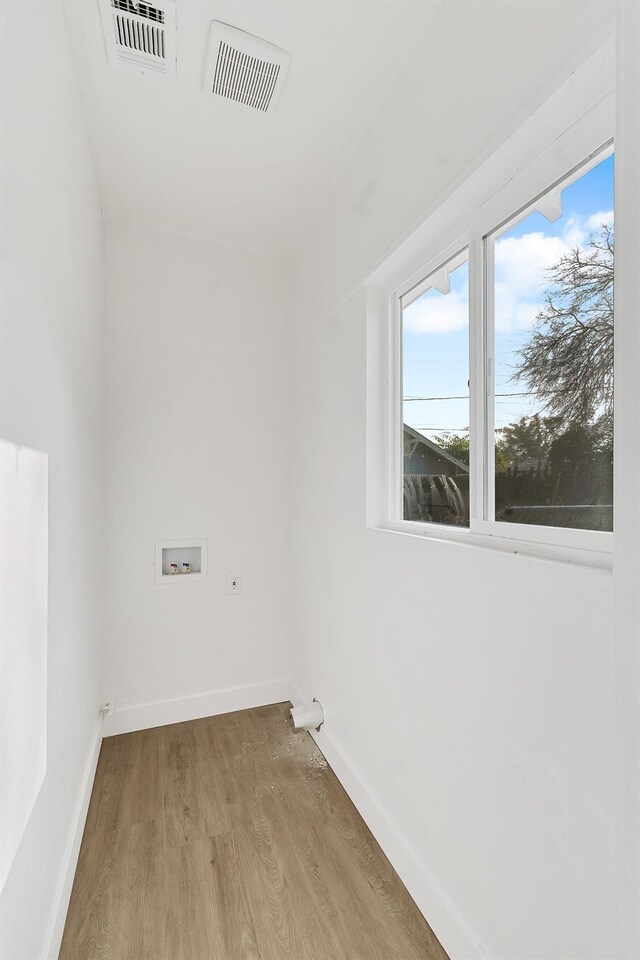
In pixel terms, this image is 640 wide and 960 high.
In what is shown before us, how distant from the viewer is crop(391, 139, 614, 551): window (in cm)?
99

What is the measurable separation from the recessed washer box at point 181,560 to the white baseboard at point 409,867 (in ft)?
3.63

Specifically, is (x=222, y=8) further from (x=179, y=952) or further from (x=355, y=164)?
(x=179, y=952)

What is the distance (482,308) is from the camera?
132cm

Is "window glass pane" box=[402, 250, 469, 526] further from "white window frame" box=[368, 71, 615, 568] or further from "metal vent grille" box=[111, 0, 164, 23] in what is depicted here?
"metal vent grille" box=[111, 0, 164, 23]

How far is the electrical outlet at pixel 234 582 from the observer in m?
2.68

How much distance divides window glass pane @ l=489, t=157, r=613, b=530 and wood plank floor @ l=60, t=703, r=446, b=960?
1278 mm

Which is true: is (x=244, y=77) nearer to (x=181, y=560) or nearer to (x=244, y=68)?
(x=244, y=68)

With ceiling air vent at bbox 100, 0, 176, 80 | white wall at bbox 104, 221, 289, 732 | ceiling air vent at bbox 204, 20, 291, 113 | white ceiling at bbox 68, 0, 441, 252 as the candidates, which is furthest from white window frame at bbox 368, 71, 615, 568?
white wall at bbox 104, 221, 289, 732

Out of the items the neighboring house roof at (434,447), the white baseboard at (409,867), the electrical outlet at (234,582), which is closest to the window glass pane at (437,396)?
the neighboring house roof at (434,447)

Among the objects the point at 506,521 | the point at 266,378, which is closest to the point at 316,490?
the point at 266,378

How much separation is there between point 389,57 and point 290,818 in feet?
8.80

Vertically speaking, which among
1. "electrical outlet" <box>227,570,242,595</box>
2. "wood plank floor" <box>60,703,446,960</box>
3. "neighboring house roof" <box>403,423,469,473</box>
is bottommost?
"wood plank floor" <box>60,703,446,960</box>

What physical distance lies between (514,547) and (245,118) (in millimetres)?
1806

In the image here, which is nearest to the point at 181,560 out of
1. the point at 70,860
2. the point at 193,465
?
the point at 193,465
